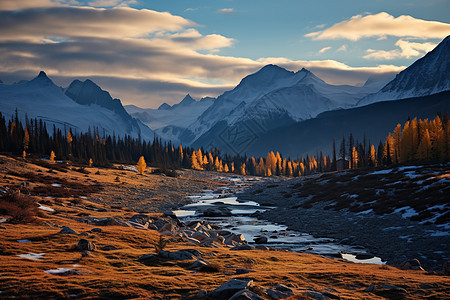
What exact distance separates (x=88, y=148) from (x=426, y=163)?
129223 mm

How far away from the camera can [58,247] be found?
20.5 m

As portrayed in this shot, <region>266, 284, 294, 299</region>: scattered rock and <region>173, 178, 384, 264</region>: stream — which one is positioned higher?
<region>266, 284, 294, 299</region>: scattered rock

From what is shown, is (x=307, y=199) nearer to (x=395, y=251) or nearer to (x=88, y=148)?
(x=395, y=251)

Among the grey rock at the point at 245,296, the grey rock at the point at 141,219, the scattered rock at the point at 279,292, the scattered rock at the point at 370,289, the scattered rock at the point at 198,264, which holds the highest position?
the grey rock at the point at 245,296

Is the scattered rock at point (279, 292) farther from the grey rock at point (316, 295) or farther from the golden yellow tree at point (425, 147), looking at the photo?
the golden yellow tree at point (425, 147)

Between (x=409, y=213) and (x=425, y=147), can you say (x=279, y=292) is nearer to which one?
(x=409, y=213)

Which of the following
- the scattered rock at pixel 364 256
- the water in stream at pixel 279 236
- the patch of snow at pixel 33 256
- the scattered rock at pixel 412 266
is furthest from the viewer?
the water in stream at pixel 279 236

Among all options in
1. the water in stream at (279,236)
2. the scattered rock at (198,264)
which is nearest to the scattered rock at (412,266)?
the water in stream at (279,236)

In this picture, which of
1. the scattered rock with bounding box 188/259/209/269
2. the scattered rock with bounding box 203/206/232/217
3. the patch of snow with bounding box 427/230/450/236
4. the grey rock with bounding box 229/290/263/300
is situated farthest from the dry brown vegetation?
the scattered rock with bounding box 203/206/232/217

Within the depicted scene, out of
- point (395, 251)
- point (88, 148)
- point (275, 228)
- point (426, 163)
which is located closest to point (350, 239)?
point (395, 251)

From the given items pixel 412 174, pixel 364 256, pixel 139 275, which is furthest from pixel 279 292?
pixel 412 174

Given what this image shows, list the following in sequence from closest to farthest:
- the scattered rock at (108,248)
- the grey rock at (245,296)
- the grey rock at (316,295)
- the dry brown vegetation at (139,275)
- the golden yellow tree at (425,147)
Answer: the grey rock at (245,296) → the dry brown vegetation at (139,275) → the grey rock at (316,295) → the scattered rock at (108,248) → the golden yellow tree at (425,147)

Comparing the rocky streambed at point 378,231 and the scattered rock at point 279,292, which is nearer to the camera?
the scattered rock at point 279,292

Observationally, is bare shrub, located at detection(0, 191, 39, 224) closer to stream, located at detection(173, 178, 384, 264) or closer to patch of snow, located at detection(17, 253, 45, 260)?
patch of snow, located at detection(17, 253, 45, 260)
